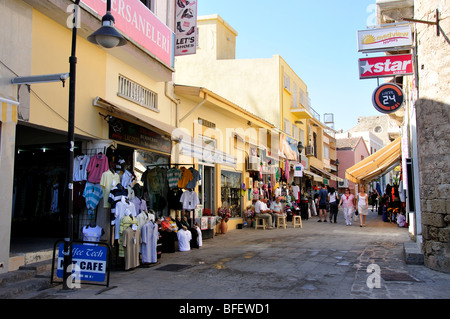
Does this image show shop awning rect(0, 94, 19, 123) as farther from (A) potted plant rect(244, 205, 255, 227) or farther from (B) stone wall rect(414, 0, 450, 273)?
(A) potted plant rect(244, 205, 255, 227)

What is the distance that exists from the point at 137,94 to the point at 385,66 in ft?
20.9

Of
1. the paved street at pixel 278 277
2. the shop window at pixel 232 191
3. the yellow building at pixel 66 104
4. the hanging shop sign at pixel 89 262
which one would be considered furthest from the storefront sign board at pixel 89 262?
the shop window at pixel 232 191

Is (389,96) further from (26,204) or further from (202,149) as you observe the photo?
(26,204)

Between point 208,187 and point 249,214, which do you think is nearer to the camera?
point 208,187

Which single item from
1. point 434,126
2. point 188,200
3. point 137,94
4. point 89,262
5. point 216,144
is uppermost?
point 137,94

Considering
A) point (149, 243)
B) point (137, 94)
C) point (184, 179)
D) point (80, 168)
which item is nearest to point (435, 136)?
point (149, 243)

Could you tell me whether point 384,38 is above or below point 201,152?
above

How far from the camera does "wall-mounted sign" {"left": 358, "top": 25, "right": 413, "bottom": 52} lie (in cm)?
859

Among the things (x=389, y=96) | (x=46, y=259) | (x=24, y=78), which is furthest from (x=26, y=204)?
(x=389, y=96)

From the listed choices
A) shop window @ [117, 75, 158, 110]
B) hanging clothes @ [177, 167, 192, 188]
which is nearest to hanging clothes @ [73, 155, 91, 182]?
shop window @ [117, 75, 158, 110]

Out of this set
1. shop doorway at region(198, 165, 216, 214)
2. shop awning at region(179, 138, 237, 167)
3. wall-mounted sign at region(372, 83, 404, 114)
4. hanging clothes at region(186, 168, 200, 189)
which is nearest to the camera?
wall-mounted sign at region(372, 83, 404, 114)

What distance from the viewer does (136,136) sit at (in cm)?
994

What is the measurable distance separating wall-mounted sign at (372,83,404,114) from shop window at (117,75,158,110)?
240 inches

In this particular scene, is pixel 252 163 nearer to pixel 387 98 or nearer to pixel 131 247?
pixel 387 98
